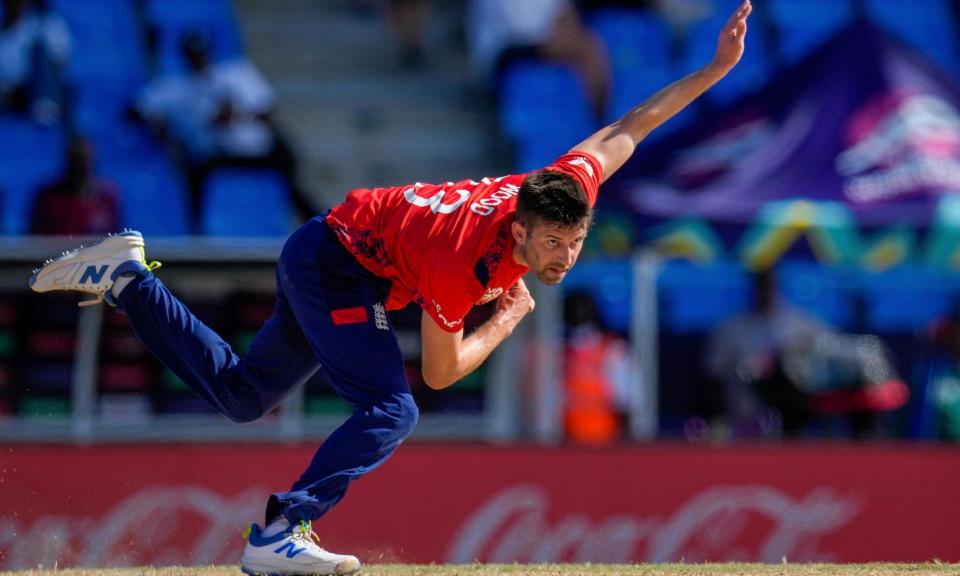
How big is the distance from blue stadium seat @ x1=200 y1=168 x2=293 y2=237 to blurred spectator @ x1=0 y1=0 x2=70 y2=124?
194 cm

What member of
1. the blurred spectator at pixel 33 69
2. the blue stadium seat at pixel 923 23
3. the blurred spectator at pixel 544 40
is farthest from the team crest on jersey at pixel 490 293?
the blue stadium seat at pixel 923 23

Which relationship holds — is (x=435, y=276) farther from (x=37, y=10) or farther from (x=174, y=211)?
(x=37, y=10)

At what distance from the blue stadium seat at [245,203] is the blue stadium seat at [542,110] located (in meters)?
2.30

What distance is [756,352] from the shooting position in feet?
37.8

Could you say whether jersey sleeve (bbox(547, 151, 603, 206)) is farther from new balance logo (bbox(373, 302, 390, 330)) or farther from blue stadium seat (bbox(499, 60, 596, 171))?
blue stadium seat (bbox(499, 60, 596, 171))

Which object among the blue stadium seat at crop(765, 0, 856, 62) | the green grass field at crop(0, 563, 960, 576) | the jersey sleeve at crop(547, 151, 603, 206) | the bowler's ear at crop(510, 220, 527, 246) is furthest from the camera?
the blue stadium seat at crop(765, 0, 856, 62)

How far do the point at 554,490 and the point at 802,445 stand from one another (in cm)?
173

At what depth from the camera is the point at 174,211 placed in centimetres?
1309

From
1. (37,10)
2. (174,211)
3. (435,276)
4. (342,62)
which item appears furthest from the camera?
(342,62)

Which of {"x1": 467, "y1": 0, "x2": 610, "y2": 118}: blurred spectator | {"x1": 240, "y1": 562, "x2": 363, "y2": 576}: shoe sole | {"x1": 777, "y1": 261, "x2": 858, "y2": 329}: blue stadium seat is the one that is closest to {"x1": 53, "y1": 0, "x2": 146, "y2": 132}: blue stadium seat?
{"x1": 467, "y1": 0, "x2": 610, "y2": 118}: blurred spectator

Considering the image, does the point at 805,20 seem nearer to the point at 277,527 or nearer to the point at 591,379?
the point at 591,379

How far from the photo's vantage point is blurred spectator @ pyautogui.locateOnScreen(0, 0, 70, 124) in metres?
13.9

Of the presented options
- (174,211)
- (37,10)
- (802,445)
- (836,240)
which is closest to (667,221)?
(836,240)

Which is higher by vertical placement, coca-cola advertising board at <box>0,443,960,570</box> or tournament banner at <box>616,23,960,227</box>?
tournament banner at <box>616,23,960,227</box>
